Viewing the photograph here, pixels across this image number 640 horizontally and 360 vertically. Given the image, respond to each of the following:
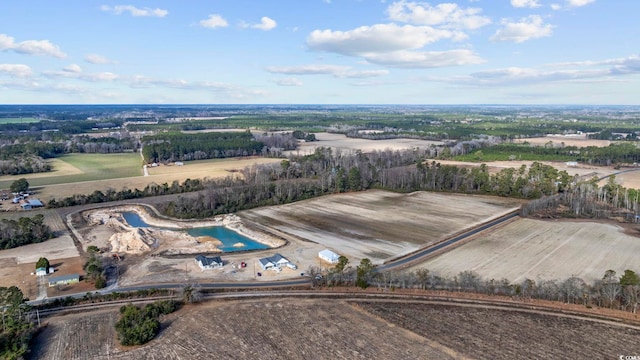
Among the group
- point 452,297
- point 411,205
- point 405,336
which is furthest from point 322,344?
point 411,205

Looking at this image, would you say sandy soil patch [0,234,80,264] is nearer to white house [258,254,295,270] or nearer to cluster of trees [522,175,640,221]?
white house [258,254,295,270]

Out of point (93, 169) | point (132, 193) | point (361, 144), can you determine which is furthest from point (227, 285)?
point (361, 144)

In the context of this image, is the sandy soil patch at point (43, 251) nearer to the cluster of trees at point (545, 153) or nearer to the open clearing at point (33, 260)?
the open clearing at point (33, 260)

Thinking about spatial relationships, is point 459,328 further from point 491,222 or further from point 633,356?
point 491,222

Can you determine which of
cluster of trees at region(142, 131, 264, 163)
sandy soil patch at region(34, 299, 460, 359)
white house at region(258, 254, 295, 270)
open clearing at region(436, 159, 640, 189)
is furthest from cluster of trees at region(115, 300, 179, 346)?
cluster of trees at region(142, 131, 264, 163)

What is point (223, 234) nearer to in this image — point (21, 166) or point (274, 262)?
point (274, 262)

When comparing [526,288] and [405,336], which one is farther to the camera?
[526,288]

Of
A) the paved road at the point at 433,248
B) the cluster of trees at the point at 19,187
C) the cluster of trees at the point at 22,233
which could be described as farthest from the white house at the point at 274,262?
the cluster of trees at the point at 19,187
